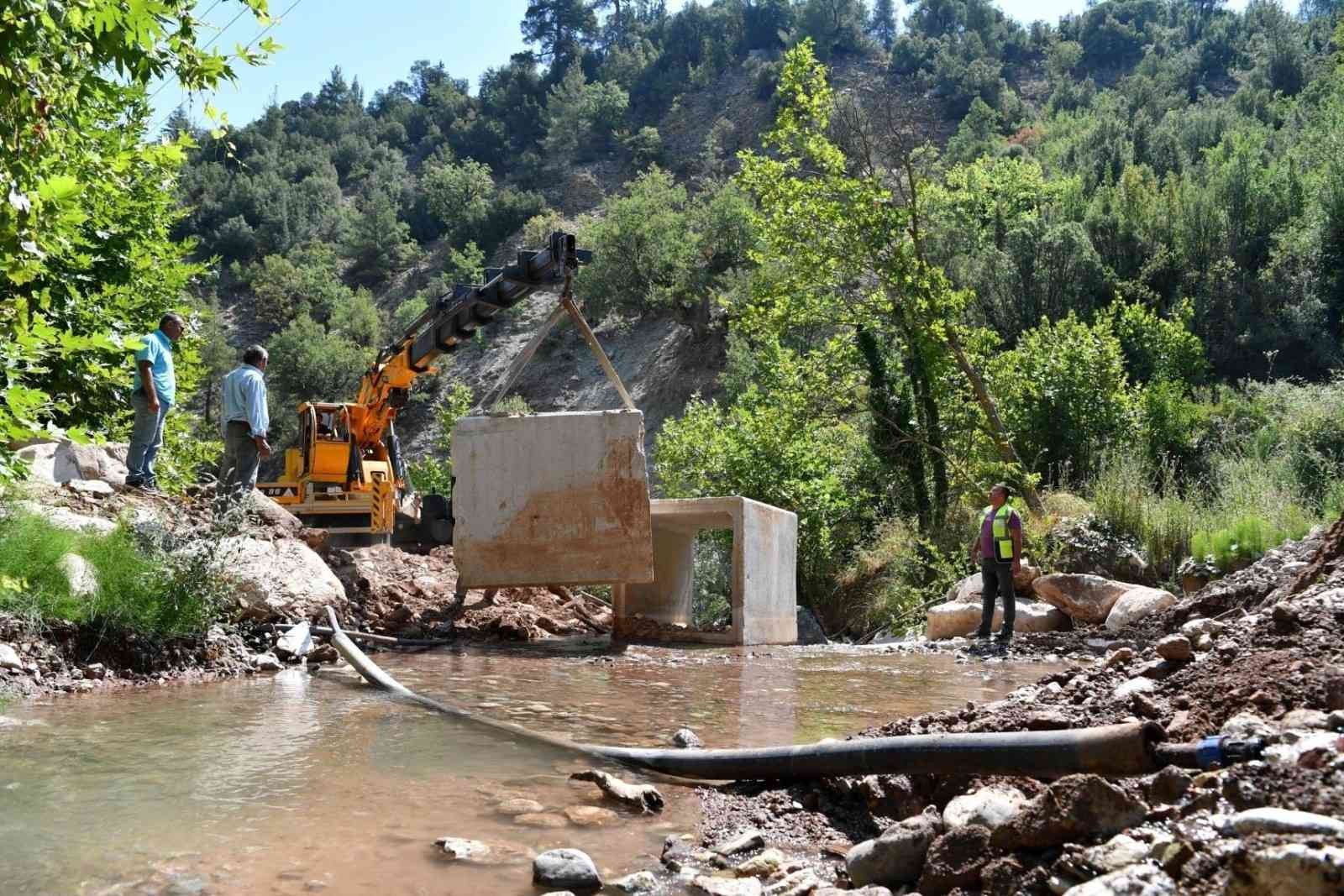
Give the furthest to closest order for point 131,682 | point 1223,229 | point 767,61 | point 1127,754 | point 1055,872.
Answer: point 767,61 < point 1223,229 < point 131,682 < point 1127,754 < point 1055,872

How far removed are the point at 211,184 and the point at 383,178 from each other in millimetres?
13574

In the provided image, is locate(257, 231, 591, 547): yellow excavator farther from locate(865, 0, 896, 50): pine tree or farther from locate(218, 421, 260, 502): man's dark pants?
locate(865, 0, 896, 50): pine tree

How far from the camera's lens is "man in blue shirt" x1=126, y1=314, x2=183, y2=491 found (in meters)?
9.75

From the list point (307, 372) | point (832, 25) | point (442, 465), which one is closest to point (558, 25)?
point (832, 25)

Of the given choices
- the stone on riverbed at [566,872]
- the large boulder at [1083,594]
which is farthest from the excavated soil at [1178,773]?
the large boulder at [1083,594]

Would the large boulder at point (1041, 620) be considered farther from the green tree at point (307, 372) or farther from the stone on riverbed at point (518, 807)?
→ the green tree at point (307, 372)

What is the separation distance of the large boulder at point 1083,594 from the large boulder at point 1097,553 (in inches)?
54.8

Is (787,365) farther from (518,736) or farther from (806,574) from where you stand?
(518,736)

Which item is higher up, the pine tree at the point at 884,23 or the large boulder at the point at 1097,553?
the pine tree at the point at 884,23

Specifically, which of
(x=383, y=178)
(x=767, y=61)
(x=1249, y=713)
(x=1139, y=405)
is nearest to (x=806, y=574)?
(x=1139, y=405)

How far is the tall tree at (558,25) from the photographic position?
10838 centimetres

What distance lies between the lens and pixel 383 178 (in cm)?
8506

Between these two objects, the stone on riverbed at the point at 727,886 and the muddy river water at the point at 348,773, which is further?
the muddy river water at the point at 348,773

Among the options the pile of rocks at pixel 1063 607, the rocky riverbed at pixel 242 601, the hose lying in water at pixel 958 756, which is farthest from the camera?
the pile of rocks at pixel 1063 607
